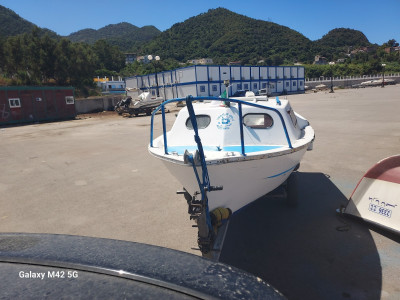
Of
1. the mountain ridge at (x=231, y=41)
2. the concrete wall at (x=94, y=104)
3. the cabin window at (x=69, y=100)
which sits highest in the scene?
the mountain ridge at (x=231, y=41)

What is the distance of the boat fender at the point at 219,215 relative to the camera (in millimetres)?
3756

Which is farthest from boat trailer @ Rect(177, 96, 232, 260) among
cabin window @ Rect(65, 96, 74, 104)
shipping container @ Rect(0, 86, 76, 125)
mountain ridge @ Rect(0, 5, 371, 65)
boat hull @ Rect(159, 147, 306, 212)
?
mountain ridge @ Rect(0, 5, 371, 65)

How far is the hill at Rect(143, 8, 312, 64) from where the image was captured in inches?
6535

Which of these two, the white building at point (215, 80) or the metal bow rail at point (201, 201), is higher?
the white building at point (215, 80)

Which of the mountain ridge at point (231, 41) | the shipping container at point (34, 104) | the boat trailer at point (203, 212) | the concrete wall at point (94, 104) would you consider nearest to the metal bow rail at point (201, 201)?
the boat trailer at point (203, 212)

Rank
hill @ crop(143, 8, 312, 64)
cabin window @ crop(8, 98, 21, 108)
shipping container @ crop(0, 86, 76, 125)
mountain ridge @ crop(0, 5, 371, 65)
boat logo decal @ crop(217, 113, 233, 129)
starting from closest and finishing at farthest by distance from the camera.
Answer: boat logo decal @ crop(217, 113, 233, 129), shipping container @ crop(0, 86, 76, 125), cabin window @ crop(8, 98, 21, 108), mountain ridge @ crop(0, 5, 371, 65), hill @ crop(143, 8, 312, 64)

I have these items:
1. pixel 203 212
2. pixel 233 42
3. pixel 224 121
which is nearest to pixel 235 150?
pixel 224 121

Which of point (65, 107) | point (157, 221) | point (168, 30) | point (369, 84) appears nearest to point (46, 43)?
point (65, 107)

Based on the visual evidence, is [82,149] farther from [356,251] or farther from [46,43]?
[46,43]

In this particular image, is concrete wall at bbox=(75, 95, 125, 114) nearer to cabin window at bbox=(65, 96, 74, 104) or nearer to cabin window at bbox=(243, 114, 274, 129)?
cabin window at bbox=(65, 96, 74, 104)

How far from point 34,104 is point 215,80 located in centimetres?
3001

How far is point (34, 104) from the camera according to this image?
975 inches

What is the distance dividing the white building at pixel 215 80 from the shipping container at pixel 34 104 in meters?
14.4

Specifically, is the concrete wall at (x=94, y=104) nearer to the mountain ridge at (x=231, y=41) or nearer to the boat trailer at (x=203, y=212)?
the boat trailer at (x=203, y=212)
